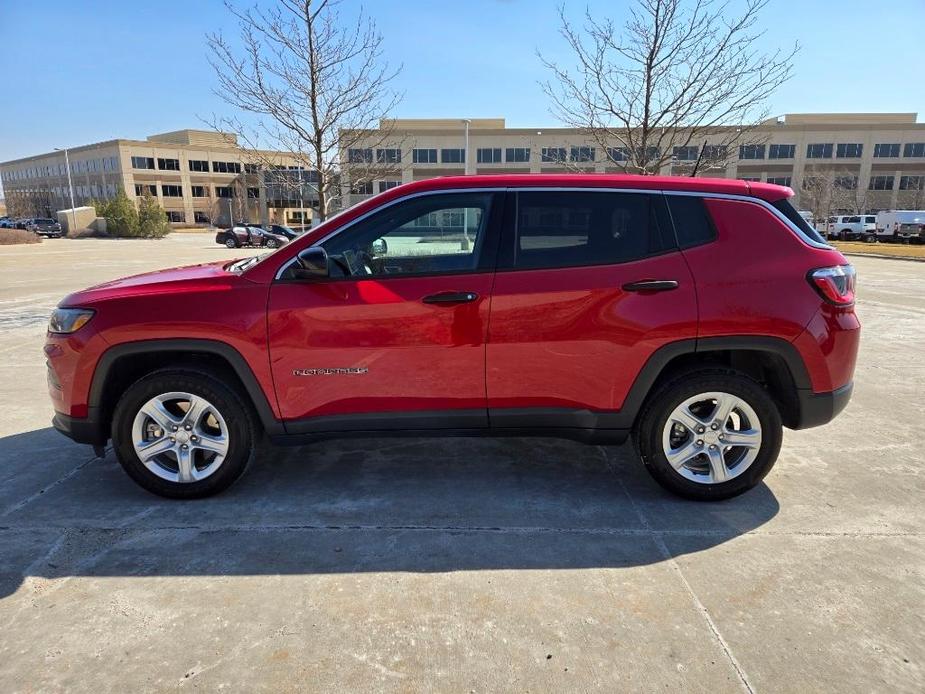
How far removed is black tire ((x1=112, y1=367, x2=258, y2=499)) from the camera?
11.1ft

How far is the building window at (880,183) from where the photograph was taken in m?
72.9

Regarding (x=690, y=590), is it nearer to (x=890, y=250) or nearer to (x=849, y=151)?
(x=890, y=250)

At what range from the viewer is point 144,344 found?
333 centimetres

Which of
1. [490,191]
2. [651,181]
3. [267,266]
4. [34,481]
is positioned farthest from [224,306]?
[651,181]

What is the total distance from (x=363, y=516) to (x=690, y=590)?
5.73 feet

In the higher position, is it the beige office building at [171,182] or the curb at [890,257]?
the beige office building at [171,182]

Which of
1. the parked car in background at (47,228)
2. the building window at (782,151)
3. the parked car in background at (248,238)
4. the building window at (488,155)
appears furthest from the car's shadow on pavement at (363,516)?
the building window at (782,151)

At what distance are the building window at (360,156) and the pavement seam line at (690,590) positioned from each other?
26.6 ft

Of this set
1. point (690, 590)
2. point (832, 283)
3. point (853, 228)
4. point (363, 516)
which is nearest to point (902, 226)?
point (853, 228)

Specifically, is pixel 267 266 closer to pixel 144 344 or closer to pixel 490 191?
pixel 144 344

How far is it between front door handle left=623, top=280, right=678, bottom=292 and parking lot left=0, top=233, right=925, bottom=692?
4.22ft

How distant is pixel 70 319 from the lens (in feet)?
11.1

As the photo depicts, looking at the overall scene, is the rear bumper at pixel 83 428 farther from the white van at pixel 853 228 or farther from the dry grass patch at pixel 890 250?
the white van at pixel 853 228

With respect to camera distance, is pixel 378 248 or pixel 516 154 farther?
pixel 516 154
